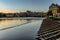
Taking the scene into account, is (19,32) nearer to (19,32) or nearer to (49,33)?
(19,32)

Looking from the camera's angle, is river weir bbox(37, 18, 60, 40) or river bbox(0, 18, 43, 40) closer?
river weir bbox(37, 18, 60, 40)

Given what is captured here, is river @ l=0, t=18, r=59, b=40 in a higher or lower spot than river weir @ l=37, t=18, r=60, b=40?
lower

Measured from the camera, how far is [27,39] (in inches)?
582

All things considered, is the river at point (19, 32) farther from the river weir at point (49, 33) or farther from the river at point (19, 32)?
the river weir at point (49, 33)

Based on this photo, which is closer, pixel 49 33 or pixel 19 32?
pixel 49 33

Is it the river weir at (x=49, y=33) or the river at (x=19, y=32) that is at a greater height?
the river weir at (x=49, y=33)

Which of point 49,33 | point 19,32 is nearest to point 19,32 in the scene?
point 19,32

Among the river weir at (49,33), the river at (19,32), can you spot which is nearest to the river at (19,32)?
the river at (19,32)

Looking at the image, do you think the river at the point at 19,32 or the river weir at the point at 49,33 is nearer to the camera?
the river weir at the point at 49,33

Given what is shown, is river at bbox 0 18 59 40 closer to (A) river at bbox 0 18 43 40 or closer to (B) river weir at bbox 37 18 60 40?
(A) river at bbox 0 18 43 40

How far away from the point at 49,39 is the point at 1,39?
6.14m

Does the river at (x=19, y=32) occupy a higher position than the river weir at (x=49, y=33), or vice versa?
the river weir at (x=49, y=33)

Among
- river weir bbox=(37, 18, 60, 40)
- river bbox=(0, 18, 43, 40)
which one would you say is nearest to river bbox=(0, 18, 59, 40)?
river bbox=(0, 18, 43, 40)

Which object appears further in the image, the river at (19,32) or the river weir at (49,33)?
the river at (19,32)
